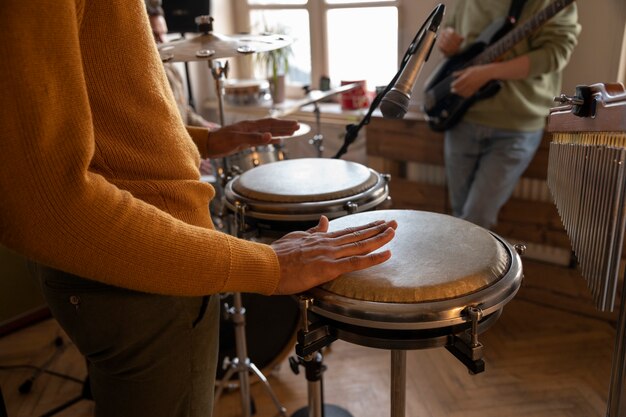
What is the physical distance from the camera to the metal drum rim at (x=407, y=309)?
0.79m

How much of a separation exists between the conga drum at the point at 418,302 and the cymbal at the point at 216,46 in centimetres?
74

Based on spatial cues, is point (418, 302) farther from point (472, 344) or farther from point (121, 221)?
point (121, 221)

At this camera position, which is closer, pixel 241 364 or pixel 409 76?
pixel 409 76

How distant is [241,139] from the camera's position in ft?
4.43

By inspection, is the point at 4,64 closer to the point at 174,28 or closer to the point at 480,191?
the point at 480,191

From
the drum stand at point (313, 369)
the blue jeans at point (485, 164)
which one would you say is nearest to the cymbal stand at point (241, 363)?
the drum stand at point (313, 369)

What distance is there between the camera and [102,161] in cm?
75

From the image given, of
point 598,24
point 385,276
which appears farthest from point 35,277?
point 598,24

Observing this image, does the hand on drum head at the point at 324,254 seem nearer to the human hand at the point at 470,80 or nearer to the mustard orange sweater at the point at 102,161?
the mustard orange sweater at the point at 102,161

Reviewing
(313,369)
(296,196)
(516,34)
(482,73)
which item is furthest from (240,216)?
(516,34)

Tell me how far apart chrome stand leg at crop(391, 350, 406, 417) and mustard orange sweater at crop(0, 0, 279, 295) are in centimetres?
37

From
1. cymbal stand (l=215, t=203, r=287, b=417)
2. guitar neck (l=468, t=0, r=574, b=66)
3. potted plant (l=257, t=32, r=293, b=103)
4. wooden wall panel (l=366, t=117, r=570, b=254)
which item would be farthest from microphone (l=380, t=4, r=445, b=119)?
potted plant (l=257, t=32, r=293, b=103)

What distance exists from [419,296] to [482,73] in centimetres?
151

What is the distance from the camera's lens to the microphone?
1020 millimetres
